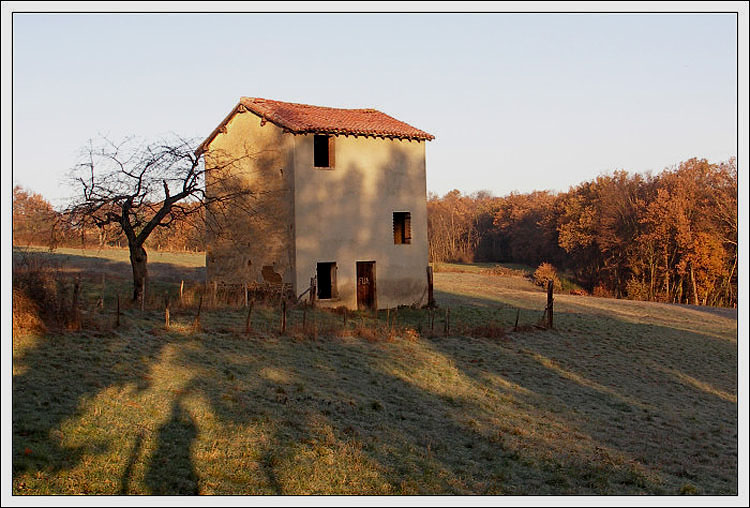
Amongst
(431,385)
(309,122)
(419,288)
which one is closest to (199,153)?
(309,122)

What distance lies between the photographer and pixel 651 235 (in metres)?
48.9

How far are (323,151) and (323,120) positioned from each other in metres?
1.40

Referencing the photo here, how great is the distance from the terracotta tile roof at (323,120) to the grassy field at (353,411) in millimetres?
7710

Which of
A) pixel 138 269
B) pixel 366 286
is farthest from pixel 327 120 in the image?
pixel 138 269

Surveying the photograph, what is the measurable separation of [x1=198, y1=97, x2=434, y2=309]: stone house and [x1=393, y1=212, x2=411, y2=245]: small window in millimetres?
42

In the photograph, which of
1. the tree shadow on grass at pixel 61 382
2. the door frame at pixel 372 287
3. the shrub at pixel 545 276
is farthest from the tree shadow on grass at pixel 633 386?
the shrub at pixel 545 276

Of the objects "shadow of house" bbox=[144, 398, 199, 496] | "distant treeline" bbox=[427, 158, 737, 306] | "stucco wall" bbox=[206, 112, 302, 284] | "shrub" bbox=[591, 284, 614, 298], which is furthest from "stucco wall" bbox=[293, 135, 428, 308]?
"shrub" bbox=[591, 284, 614, 298]

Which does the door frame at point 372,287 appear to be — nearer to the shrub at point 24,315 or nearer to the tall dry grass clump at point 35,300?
the tall dry grass clump at point 35,300

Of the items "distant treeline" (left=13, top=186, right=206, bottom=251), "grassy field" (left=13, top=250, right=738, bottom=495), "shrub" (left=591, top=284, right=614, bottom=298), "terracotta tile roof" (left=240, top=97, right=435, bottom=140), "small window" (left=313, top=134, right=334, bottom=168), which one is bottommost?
"shrub" (left=591, top=284, right=614, bottom=298)

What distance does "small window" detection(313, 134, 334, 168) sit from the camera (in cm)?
2727

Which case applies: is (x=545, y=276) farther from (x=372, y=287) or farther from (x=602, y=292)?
(x=372, y=287)

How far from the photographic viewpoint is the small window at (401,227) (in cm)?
2900

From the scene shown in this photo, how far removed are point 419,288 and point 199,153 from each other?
10.5m

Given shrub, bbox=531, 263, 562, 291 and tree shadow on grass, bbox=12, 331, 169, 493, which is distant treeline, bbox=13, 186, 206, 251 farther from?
shrub, bbox=531, 263, 562, 291
